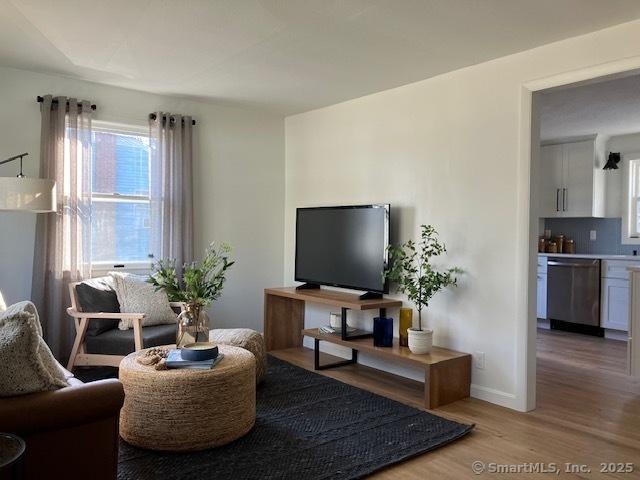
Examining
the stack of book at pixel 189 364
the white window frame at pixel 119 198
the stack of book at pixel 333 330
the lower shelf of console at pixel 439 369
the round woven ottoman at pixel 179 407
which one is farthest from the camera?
the white window frame at pixel 119 198

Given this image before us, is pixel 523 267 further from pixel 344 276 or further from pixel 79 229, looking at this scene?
pixel 79 229

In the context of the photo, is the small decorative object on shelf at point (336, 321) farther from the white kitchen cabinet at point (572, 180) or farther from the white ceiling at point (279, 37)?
the white kitchen cabinet at point (572, 180)

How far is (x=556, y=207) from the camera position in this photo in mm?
6727

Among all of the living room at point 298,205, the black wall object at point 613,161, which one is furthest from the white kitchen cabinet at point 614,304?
the living room at point 298,205

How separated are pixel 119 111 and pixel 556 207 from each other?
5.35 metres

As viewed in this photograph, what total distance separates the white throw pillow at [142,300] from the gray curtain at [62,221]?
17.2 inches

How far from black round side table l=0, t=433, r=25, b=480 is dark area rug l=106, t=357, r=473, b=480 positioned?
889 millimetres

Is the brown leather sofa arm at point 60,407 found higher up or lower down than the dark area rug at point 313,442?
higher up

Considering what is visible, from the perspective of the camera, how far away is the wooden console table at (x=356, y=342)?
3492 mm

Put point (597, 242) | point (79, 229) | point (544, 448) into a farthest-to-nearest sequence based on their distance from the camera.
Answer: point (597, 242) → point (79, 229) → point (544, 448)

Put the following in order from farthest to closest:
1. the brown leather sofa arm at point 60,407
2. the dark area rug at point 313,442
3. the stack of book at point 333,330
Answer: the stack of book at point 333,330
the dark area rug at point 313,442
the brown leather sofa arm at point 60,407

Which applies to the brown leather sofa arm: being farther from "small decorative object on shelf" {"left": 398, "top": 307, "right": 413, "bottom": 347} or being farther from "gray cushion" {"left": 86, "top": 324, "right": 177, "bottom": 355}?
"small decorative object on shelf" {"left": 398, "top": 307, "right": 413, "bottom": 347}

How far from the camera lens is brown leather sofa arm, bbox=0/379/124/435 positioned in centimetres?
173

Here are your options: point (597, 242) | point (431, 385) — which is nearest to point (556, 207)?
point (597, 242)
